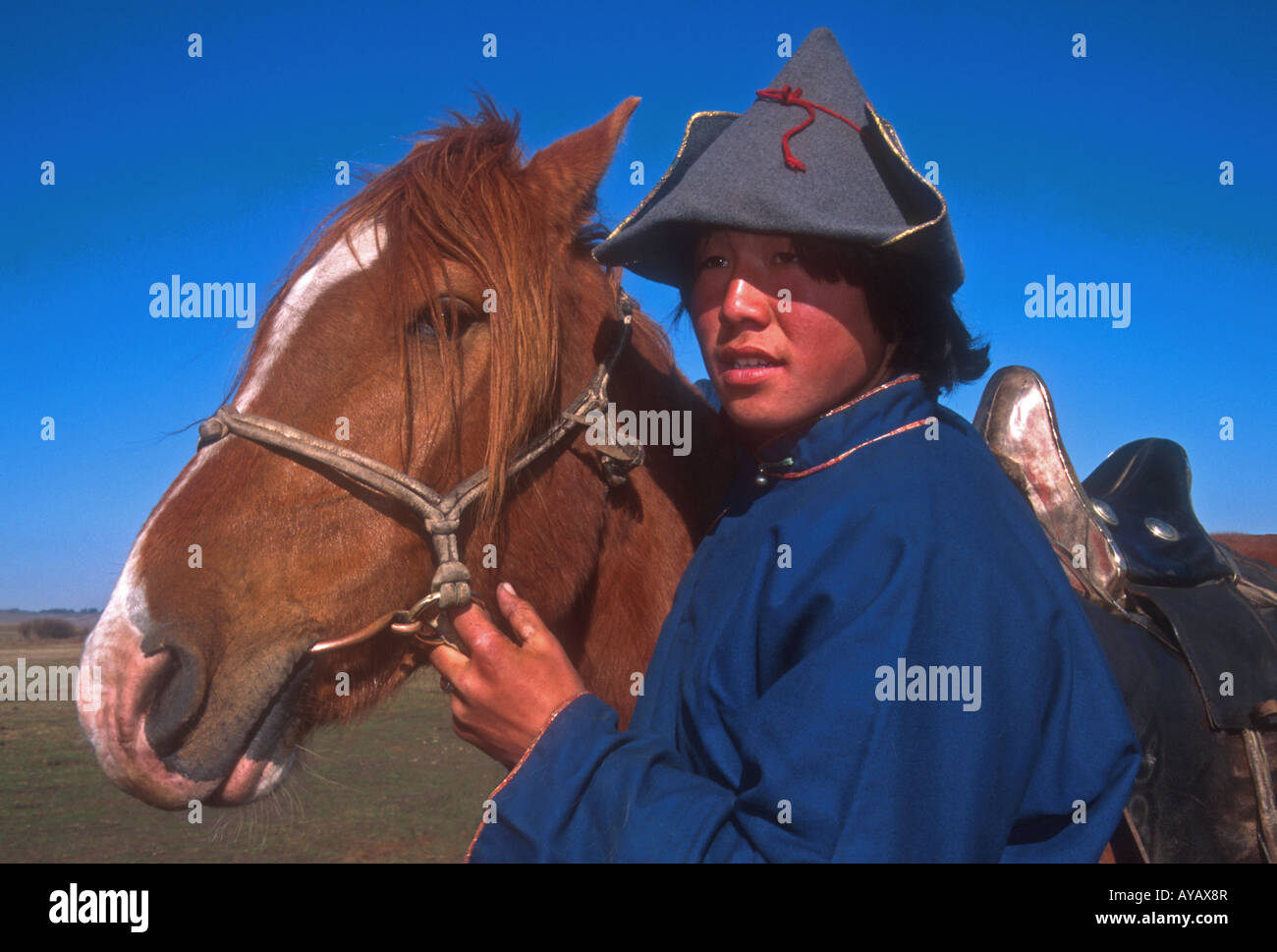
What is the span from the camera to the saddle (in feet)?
6.59

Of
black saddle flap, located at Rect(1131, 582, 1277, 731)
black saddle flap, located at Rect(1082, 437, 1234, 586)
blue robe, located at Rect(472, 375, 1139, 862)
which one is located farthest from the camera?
black saddle flap, located at Rect(1082, 437, 1234, 586)

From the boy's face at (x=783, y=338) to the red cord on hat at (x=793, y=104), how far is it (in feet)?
0.60

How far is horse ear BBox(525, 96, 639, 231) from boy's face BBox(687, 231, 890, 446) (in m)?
0.62

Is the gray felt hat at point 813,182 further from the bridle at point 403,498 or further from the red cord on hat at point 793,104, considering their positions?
the bridle at point 403,498

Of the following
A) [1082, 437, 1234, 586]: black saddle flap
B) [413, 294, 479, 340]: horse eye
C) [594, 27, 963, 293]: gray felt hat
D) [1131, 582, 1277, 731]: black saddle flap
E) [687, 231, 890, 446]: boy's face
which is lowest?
[1131, 582, 1277, 731]: black saddle flap

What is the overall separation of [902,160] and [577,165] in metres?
0.87

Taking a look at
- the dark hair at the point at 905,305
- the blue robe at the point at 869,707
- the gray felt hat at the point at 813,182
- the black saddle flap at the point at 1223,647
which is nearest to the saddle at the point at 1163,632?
the black saddle flap at the point at 1223,647

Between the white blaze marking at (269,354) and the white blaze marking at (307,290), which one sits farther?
the white blaze marking at (307,290)

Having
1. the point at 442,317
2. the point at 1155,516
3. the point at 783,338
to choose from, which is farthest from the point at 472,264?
the point at 1155,516

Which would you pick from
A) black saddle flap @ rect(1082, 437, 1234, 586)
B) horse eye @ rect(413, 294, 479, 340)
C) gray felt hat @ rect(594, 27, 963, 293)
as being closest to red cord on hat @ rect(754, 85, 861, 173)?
gray felt hat @ rect(594, 27, 963, 293)

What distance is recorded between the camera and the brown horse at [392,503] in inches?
62.1

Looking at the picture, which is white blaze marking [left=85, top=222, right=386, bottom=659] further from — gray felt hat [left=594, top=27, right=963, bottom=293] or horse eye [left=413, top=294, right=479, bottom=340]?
gray felt hat [left=594, top=27, right=963, bottom=293]
